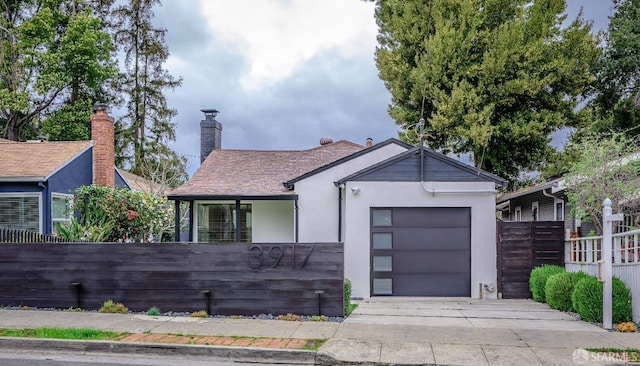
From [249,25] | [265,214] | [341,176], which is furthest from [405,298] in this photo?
[249,25]

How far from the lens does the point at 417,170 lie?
13.3 metres

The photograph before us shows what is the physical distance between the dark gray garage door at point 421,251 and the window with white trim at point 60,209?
10.2m

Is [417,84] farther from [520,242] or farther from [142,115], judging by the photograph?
[142,115]

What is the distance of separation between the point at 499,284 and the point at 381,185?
3.75 m

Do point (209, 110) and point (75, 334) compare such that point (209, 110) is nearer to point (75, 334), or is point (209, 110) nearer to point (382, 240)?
point (382, 240)

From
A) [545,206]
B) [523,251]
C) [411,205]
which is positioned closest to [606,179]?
[523,251]

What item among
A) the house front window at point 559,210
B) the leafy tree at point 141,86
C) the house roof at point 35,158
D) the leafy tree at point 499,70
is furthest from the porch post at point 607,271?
the leafy tree at point 141,86

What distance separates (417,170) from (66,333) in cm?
865

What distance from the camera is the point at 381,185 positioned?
43.5ft

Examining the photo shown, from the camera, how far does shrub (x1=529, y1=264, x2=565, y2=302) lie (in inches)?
469

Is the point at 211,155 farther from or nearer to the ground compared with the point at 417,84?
nearer to the ground

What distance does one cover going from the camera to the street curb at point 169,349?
7152mm

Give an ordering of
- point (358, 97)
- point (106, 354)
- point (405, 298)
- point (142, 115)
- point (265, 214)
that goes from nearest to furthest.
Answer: point (106, 354) → point (405, 298) → point (265, 214) → point (358, 97) → point (142, 115)

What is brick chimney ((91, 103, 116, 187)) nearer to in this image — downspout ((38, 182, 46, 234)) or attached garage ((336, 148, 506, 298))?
downspout ((38, 182, 46, 234))
